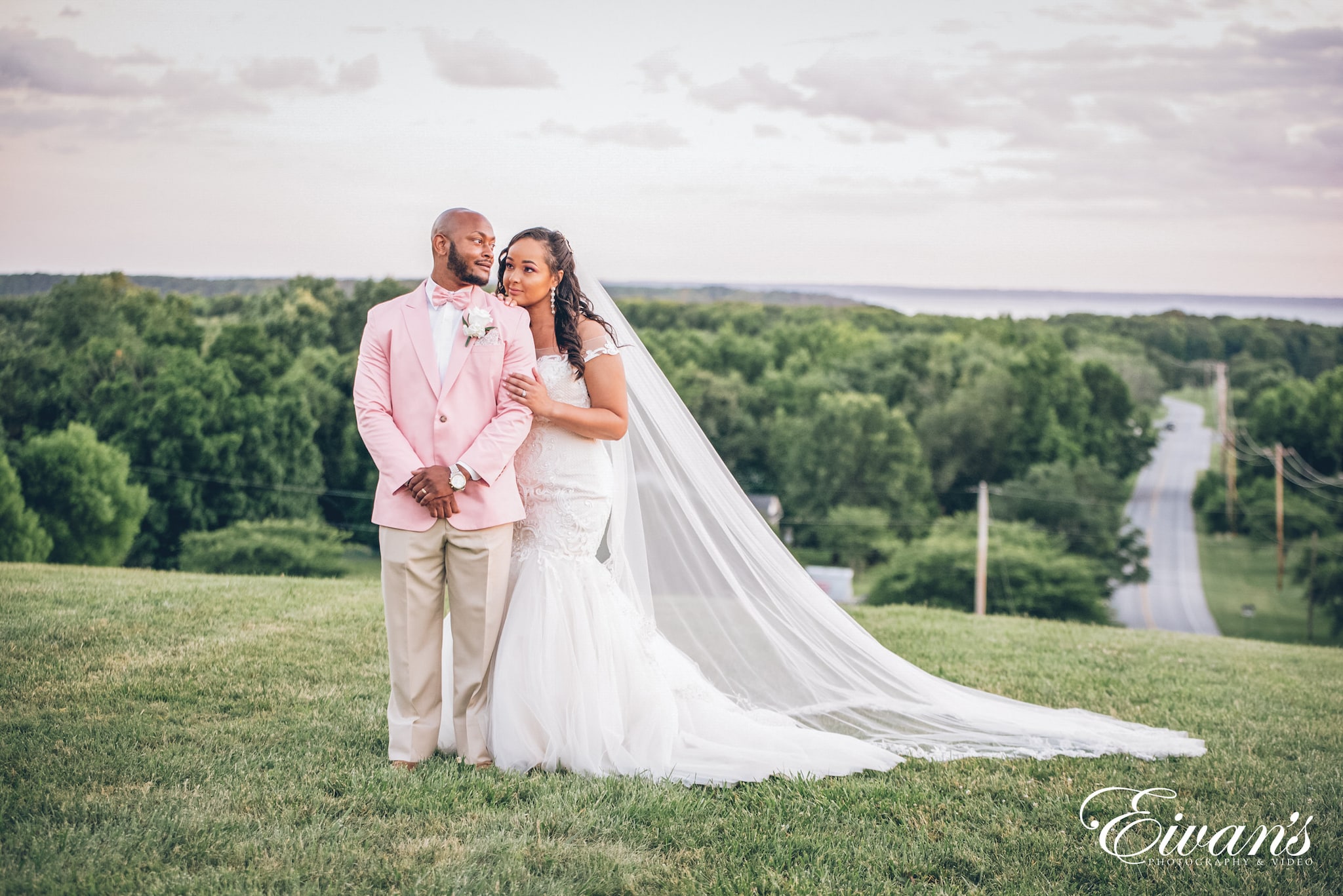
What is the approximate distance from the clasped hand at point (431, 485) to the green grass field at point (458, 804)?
1.14 m

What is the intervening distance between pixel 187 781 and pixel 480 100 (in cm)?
3206

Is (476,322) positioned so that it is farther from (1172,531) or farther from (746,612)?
(1172,531)

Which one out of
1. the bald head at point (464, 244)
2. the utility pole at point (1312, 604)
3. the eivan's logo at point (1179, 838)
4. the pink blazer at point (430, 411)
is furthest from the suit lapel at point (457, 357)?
the utility pole at point (1312, 604)

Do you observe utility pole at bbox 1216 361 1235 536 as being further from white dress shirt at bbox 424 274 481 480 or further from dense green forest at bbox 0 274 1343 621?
white dress shirt at bbox 424 274 481 480

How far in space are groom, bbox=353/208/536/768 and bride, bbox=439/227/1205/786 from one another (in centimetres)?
15

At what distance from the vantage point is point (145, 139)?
31.4 m

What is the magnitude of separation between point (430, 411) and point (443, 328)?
36cm

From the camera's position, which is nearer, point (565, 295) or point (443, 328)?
point (443, 328)

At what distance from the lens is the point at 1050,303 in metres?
63.1

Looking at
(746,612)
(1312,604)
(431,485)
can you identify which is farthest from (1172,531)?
(431,485)

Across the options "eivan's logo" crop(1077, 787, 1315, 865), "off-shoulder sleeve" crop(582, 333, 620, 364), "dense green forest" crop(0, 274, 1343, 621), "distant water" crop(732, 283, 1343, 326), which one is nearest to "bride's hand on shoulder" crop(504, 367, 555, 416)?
"off-shoulder sleeve" crop(582, 333, 620, 364)

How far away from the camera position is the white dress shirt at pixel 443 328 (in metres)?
4.16

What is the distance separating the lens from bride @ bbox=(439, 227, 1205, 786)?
4312mm

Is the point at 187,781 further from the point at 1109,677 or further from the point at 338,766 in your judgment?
the point at 1109,677
